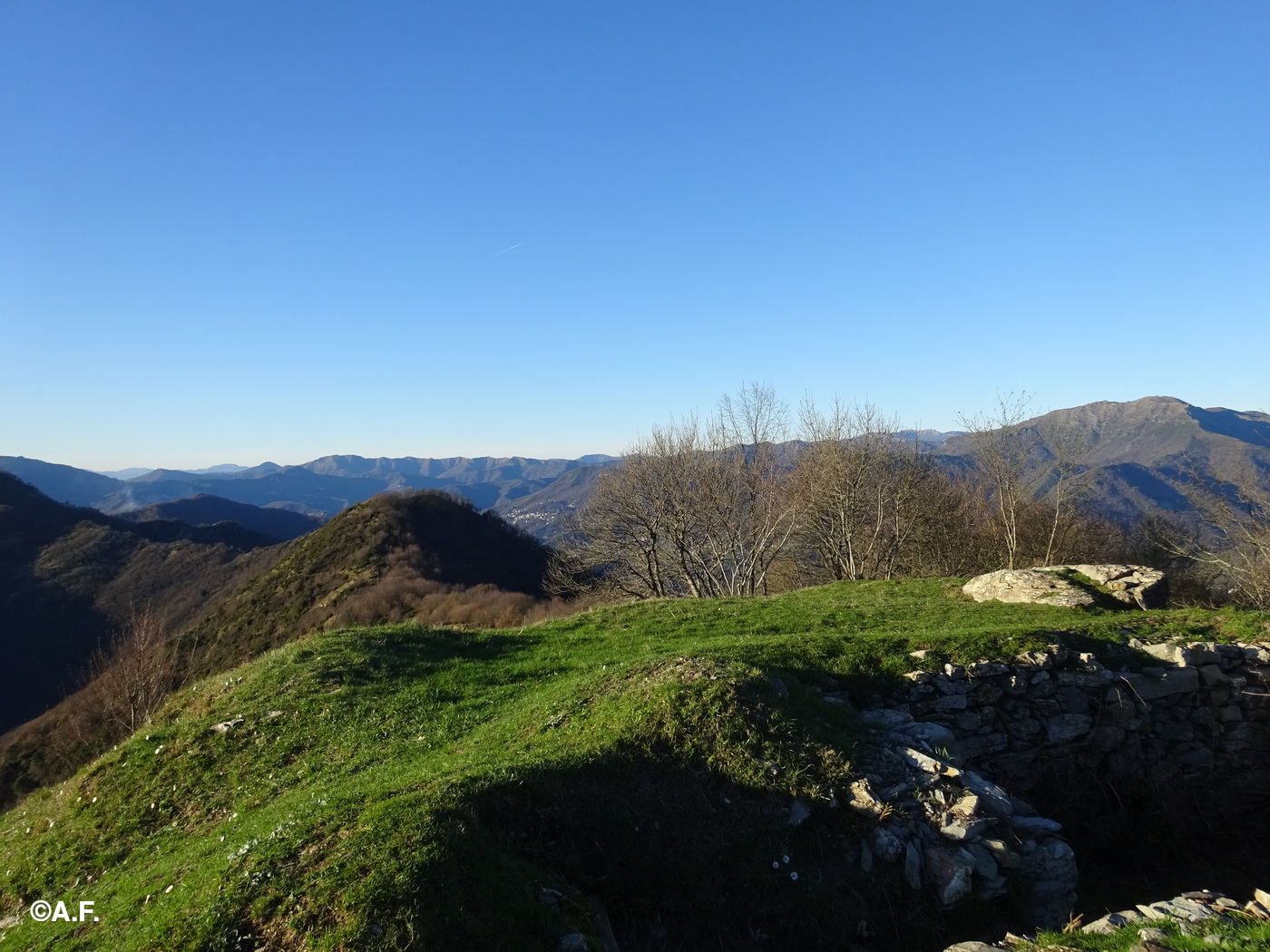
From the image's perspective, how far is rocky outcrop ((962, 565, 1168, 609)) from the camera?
18797mm

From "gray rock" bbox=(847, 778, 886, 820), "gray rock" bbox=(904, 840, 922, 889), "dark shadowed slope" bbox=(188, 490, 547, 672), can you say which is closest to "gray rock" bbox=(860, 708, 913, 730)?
"gray rock" bbox=(847, 778, 886, 820)

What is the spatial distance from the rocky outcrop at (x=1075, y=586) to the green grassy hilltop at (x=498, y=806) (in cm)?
246

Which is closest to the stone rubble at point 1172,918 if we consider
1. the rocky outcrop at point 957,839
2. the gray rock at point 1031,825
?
the rocky outcrop at point 957,839

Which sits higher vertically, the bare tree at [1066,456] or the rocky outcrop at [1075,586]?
the bare tree at [1066,456]

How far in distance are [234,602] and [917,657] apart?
240 ft

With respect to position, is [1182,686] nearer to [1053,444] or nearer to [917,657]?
[917,657]

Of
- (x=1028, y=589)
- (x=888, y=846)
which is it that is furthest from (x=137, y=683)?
(x=1028, y=589)

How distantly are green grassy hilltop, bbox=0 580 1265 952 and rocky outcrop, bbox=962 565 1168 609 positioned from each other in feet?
8.07

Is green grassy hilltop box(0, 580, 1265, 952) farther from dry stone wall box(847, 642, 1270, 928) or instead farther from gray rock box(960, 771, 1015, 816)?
gray rock box(960, 771, 1015, 816)

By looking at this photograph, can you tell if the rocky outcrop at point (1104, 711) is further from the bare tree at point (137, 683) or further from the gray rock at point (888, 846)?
the bare tree at point (137, 683)

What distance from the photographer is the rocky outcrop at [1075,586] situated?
18.8 metres

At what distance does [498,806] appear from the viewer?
8047mm

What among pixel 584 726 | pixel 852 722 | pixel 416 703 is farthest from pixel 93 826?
pixel 852 722

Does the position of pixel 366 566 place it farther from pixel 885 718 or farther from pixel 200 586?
pixel 885 718
